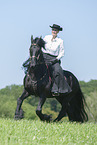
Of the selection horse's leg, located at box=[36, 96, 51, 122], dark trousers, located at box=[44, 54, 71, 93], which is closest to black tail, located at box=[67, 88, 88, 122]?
dark trousers, located at box=[44, 54, 71, 93]

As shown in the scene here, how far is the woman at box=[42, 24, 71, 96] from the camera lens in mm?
12312

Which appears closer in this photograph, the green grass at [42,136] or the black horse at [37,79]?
the green grass at [42,136]

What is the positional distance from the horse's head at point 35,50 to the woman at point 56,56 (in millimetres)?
931

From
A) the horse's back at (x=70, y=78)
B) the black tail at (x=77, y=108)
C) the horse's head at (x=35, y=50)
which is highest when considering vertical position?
the horse's head at (x=35, y=50)

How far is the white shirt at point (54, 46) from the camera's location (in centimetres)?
1266

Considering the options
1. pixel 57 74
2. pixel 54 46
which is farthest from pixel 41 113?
pixel 54 46

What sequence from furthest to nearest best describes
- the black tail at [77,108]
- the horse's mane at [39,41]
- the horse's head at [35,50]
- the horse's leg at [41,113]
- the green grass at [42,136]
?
the black tail at [77,108] → the horse's leg at [41,113] → the horse's mane at [39,41] → the horse's head at [35,50] → the green grass at [42,136]

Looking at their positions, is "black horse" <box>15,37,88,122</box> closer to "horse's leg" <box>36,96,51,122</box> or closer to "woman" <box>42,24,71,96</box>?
"horse's leg" <box>36,96,51,122</box>

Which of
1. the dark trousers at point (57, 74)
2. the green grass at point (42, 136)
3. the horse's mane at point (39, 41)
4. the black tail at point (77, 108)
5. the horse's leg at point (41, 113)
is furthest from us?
the black tail at point (77, 108)

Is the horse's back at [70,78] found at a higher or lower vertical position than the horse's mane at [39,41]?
lower

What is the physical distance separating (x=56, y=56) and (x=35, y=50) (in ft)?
5.52

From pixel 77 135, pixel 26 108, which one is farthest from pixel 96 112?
pixel 77 135

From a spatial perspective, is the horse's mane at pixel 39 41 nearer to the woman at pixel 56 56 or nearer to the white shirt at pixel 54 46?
the woman at pixel 56 56

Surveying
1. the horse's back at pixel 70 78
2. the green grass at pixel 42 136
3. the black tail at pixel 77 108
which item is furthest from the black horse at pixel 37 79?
the green grass at pixel 42 136
